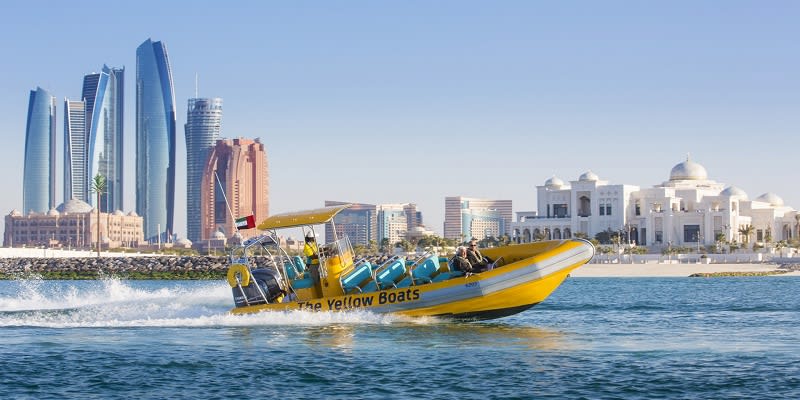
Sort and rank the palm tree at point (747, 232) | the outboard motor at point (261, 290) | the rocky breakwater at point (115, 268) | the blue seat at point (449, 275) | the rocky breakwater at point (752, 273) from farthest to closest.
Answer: the palm tree at point (747, 232)
the rocky breakwater at point (115, 268)
the rocky breakwater at point (752, 273)
the outboard motor at point (261, 290)
the blue seat at point (449, 275)

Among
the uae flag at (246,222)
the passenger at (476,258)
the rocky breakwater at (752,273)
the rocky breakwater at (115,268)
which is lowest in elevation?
the rocky breakwater at (752,273)

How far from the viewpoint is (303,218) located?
2728 cm

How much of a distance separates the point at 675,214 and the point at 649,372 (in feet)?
427

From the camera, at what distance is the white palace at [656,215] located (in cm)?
14388

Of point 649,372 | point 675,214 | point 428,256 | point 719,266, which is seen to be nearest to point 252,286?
point 428,256

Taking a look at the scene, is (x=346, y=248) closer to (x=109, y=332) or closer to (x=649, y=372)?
(x=109, y=332)

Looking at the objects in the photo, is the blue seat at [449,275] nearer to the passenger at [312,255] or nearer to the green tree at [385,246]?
the passenger at [312,255]

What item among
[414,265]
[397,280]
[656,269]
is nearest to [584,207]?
[656,269]

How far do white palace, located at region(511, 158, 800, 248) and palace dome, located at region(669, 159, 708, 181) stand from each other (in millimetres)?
2959

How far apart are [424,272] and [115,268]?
77.7 metres

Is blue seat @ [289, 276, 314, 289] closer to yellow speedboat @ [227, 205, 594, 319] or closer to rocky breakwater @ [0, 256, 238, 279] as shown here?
yellow speedboat @ [227, 205, 594, 319]

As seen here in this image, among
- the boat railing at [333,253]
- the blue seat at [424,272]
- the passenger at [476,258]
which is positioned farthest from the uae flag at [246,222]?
the passenger at [476,258]

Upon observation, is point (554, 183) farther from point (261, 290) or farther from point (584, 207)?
point (261, 290)

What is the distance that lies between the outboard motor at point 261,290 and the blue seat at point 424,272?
316cm
